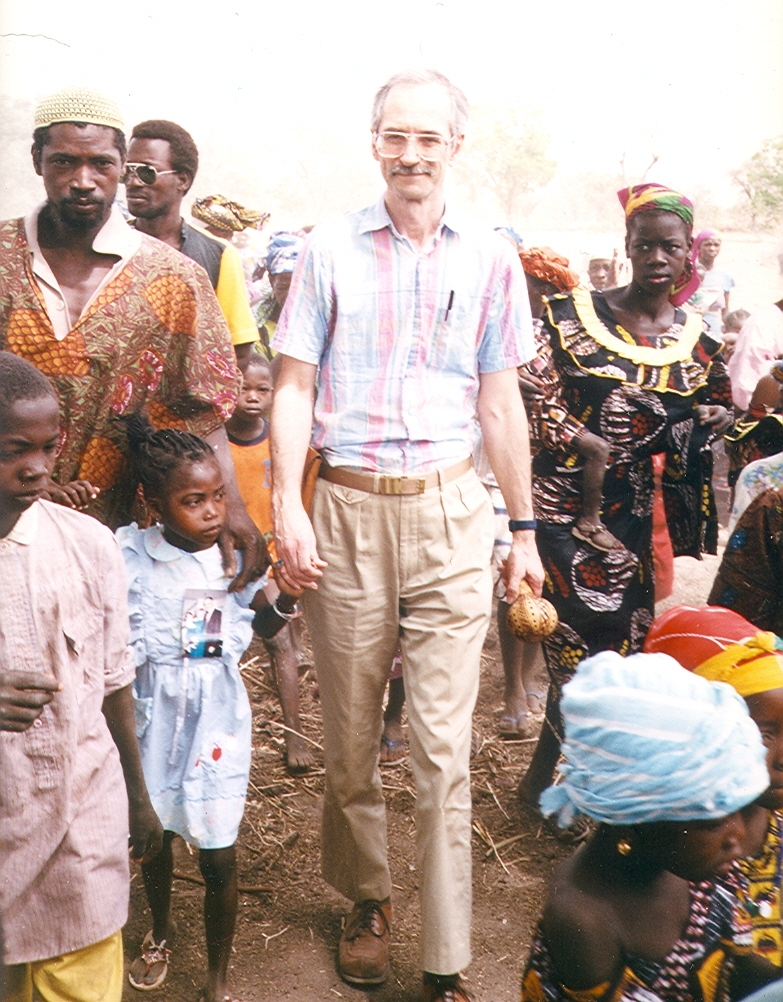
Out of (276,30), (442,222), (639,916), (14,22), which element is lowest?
(639,916)

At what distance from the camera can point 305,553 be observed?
2891 mm

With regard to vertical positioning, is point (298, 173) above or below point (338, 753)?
above

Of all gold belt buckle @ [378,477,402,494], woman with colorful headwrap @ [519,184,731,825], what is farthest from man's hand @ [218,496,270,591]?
woman with colorful headwrap @ [519,184,731,825]

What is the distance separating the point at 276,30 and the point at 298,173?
2729mm

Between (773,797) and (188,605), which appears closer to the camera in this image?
(773,797)

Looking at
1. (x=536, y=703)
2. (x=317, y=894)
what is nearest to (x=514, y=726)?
(x=536, y=703)

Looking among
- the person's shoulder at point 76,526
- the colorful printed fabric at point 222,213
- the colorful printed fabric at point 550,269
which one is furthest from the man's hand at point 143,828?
the colorful printed fabric at point 222,213

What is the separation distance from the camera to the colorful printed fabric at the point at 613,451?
3.78 metres

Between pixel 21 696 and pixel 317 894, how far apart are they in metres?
1.75

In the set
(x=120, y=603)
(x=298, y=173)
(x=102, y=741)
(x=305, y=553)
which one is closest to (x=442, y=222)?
(x=305, y=553)

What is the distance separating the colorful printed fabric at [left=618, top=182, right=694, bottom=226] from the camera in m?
3.74

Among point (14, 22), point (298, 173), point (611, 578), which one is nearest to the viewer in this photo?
point (14, 22)

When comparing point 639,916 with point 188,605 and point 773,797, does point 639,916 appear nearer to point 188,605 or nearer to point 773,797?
point 773,797

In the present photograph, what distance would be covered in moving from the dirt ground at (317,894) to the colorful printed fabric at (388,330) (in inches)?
56.8
